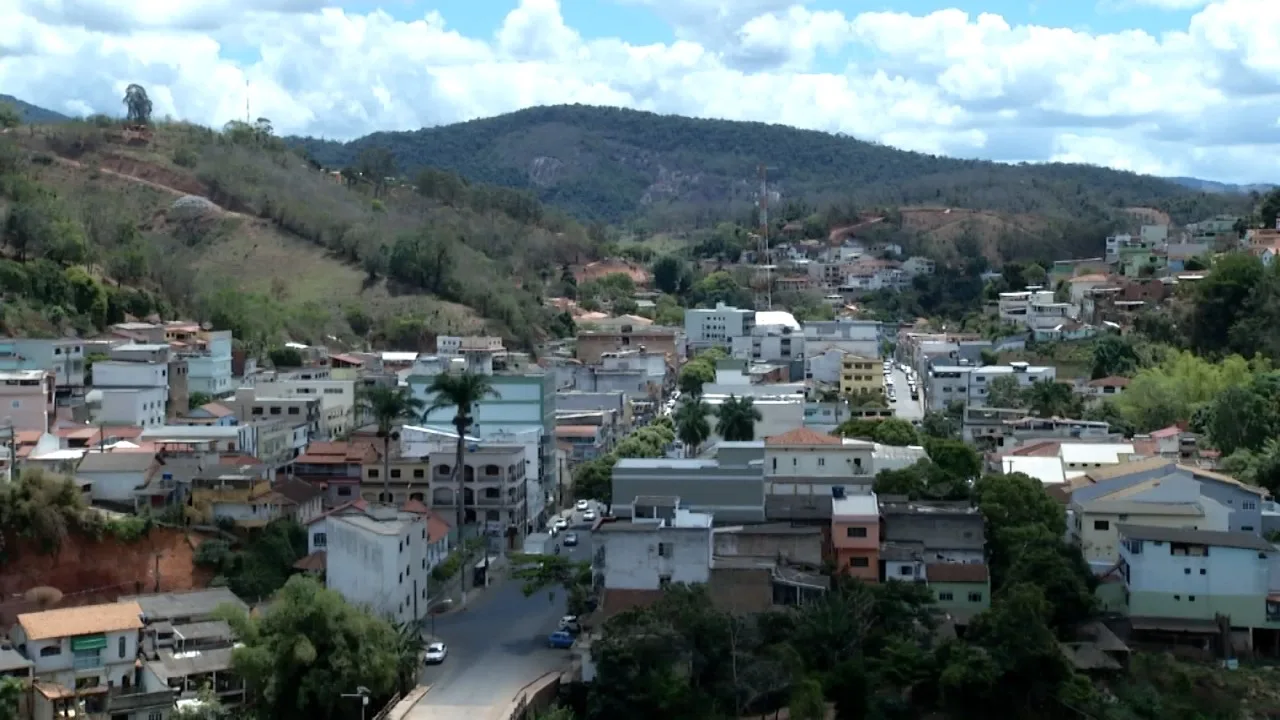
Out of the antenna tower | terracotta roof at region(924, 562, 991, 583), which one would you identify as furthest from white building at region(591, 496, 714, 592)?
the antenna tower

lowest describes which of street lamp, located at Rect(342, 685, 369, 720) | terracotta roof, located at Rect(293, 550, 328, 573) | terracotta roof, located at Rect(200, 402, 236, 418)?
street lamp, located at Rect(342, 685, 369, 720)

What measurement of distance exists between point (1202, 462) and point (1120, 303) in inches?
1016

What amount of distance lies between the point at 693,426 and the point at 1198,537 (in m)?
14.6

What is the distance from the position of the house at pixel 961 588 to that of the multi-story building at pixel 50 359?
20878mm

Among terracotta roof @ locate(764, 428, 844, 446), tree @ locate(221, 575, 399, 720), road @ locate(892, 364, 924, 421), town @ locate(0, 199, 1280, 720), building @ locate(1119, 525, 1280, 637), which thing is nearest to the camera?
tree @ locate(221, 575, 399, 720)

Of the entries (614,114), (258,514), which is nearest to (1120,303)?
(258,514)

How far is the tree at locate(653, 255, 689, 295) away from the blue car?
198 ft

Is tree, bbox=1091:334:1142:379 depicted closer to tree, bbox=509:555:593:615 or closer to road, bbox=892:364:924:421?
road, bbox=892:364:924:421

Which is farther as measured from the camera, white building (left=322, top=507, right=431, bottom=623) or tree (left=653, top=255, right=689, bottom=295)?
tree (left=653, top=255, right=689, bottom=295)

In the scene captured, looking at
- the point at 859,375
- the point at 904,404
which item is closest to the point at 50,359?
the point at 859,375

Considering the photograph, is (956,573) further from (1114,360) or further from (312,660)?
(1114,360)

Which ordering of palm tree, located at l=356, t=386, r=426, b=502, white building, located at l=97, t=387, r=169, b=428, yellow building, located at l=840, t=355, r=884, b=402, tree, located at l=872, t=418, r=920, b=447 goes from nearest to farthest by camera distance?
palm tree, located at l=356, t=386, r=426, b=502
white building, located at l=97, t=387, r=169, b=428
tree, located at l=872, t=418, r=920, b=447
yellow building, located at l=840, t=355, r=884, b=402

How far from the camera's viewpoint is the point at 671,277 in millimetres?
84688

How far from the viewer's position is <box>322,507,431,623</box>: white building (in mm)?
24812
